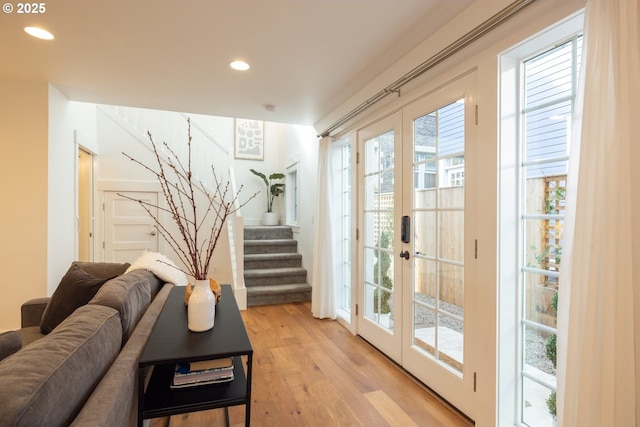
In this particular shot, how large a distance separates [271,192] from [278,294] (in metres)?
2.45

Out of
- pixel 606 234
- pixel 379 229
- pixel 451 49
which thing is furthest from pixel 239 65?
pixel 606 234

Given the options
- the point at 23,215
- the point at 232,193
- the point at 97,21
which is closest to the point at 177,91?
the point at 97,21

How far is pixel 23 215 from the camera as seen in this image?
2965mm

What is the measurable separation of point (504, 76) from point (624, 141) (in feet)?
2.54

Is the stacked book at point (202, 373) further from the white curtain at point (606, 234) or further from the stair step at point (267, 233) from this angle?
the stair step at point (267, 233)

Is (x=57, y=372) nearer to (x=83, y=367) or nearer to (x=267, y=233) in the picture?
(x=83, y=367)

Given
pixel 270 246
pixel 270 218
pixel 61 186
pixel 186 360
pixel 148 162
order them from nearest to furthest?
pixel 186 360 < pixel 61 186 < pixel 148 162 < pixel 270 246 < pixel 270 218

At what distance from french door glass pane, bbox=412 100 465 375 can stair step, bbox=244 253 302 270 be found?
2868 millimetres

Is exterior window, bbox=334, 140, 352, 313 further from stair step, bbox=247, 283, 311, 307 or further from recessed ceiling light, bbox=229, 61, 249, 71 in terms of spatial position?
recessed ceiling light, bbox=229, 61, 249, 71

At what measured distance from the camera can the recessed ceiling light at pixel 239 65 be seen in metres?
2.54

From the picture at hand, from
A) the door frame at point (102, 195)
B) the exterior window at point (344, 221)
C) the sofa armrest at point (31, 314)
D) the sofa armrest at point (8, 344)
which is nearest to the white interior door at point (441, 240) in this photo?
the exterior window at point (344, 221)

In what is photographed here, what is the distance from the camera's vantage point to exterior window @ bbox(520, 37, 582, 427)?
5.05 feet

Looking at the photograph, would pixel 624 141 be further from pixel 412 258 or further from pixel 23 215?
pixel 23 215

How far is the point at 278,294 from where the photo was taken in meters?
4.48
